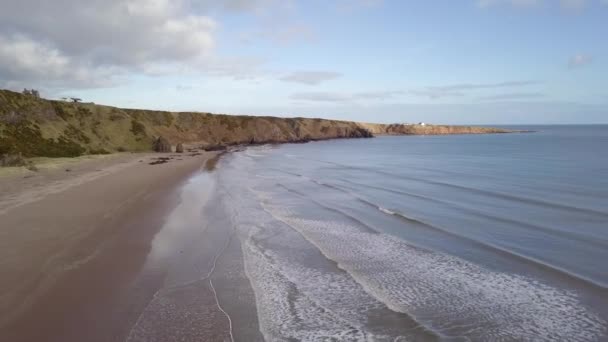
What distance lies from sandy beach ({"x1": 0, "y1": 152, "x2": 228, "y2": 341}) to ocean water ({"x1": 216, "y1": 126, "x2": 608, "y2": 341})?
2.37 metres

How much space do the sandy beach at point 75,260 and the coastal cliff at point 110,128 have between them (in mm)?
21572

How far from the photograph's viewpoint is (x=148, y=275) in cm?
866

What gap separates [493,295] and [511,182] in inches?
724

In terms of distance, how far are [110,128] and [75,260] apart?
5195 cm

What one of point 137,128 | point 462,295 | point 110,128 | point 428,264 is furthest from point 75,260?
point 137,128

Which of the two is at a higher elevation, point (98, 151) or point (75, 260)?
point (75, 260)

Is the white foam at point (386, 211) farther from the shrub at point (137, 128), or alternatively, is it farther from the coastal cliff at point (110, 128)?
the shrub at point (137, 128)

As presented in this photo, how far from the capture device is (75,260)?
9.27m

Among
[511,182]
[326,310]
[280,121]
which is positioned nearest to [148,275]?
[326,310]

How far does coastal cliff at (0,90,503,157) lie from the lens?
39.5 m

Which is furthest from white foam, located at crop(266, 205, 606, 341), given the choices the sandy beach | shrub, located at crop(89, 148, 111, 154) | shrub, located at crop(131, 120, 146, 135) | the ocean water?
shrub, located at crop(131, 120, 146, 135)

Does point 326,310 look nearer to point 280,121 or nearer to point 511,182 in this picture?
point 511,182

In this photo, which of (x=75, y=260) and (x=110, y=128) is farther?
(x=110, y=128)

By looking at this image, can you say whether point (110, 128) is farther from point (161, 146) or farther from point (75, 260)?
point (75, 260)
